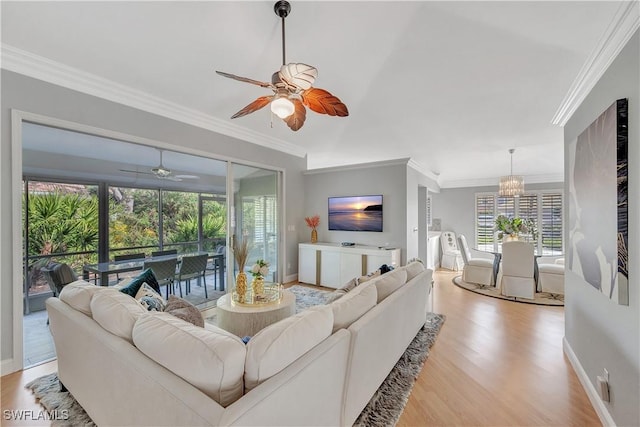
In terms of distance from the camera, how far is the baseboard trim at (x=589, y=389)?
1.68 metres

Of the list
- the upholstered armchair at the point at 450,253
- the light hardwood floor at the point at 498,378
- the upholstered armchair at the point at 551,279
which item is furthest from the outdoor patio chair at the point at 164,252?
the upholstered armchair at the point at 551,279

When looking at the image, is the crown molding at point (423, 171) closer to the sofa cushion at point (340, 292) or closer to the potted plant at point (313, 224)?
the potted plant at point (313, 224)

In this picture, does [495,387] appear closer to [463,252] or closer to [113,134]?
[463,252]

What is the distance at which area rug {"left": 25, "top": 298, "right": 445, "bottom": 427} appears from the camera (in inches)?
67.0

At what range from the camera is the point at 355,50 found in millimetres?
2871

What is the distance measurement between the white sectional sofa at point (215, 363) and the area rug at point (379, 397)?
112mm

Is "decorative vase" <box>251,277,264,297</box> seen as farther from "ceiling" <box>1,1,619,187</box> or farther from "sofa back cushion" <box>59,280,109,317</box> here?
"ceiling" <box>1,1,619,187</box>

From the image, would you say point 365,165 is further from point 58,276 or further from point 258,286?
point 58,276

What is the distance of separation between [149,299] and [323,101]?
6.61 ft

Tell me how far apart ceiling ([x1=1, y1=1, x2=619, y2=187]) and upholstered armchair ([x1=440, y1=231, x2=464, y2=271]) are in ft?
10.6

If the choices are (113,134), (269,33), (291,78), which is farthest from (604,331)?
(113,134)

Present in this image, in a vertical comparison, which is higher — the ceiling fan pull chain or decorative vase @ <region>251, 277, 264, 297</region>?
the ceiling fan pull chain

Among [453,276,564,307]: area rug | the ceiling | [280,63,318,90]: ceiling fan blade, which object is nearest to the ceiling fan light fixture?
[280,63,318,90]: ceiling fan blade

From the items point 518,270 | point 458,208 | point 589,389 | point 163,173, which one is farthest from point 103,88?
point 458,208
